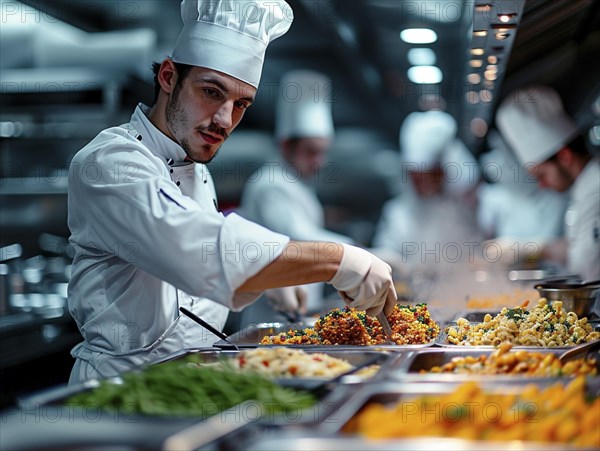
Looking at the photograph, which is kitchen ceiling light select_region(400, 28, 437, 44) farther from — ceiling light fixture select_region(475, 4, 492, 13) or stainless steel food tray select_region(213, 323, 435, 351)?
stainless steel food tray select_region(213, 323, 435, 351)

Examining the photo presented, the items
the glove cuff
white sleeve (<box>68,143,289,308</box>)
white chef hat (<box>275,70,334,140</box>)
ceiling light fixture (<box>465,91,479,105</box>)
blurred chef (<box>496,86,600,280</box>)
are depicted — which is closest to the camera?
white sleeve (<box>68,143,289,308</box>)

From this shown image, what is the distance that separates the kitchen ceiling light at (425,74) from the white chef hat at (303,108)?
2.27 feet

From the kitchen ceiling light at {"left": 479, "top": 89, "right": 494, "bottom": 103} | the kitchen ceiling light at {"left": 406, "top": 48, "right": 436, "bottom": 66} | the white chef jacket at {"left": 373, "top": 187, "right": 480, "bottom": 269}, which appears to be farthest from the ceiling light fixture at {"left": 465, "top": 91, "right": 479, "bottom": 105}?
the white chef jacket at {"left": 373, "top": 187, "right": 480, "bottom": 269}

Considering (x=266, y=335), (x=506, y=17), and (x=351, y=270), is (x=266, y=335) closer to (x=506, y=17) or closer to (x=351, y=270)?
(x=351, y=270)

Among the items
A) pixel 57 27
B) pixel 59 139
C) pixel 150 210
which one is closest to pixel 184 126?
pixel 150 210

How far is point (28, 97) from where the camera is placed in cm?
530

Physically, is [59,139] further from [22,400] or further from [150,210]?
[22,400]

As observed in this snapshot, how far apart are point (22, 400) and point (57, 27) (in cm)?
404

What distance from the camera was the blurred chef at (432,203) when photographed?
22.1 feet

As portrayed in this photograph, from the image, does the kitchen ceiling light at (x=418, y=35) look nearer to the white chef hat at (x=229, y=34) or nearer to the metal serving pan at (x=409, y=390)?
the white chef hat at (x=229, y=34)

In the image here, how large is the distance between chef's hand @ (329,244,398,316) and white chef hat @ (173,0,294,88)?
0.73 m

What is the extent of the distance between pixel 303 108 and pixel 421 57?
88 centimetres

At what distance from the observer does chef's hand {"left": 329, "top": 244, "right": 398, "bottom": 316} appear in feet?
6.69

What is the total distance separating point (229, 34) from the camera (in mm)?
2477
